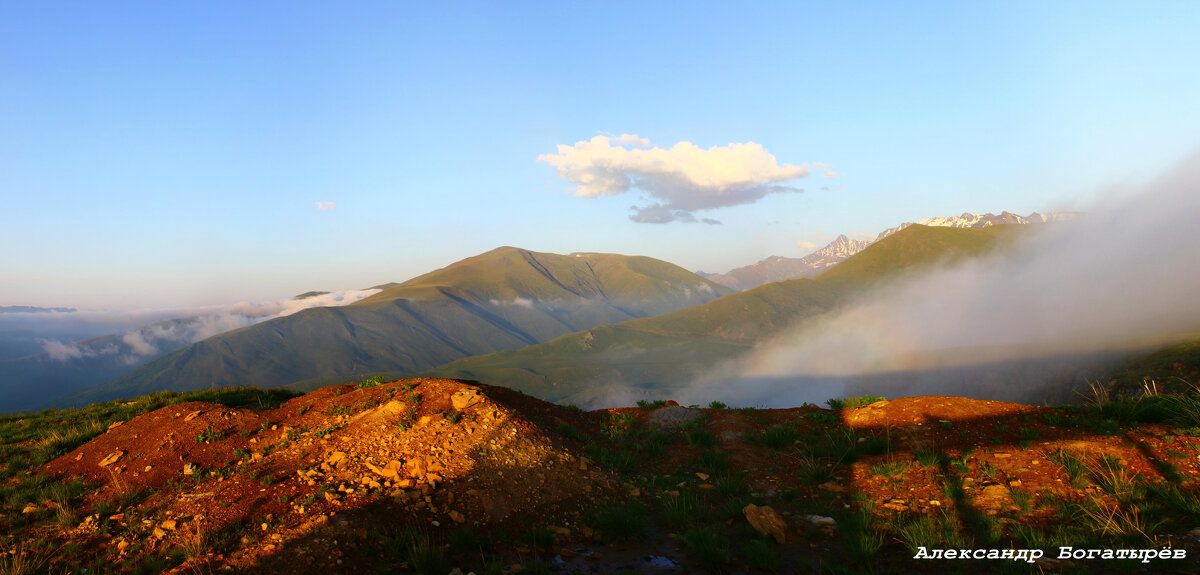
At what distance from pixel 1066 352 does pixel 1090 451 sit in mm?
199646

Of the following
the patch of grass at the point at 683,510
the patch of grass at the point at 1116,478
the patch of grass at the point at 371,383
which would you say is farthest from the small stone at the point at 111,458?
the patch of grass at the point at 1116,478

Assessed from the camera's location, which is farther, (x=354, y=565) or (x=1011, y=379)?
(x=1011, y=379)

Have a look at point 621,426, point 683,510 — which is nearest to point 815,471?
point 683,510

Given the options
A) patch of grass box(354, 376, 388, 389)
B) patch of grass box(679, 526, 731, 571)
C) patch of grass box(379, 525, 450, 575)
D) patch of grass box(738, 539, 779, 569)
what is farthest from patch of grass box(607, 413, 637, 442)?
patch of grass box(354, 376, 388, 389)

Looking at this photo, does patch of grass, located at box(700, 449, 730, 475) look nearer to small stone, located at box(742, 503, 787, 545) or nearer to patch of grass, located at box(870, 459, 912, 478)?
small stone, located at box(742, 503, 787, 545)

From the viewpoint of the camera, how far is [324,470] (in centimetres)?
1156

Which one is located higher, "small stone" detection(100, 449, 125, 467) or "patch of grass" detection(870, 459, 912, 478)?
"small stone" detection(100, 449, 125, 467)

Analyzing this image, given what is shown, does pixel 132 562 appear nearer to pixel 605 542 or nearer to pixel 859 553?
pixel 605 542

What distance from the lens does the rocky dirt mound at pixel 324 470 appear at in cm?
958

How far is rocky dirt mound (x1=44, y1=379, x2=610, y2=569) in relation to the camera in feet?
31.4

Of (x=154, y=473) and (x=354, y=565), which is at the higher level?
(x=154, y=473)

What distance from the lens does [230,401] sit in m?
18.0

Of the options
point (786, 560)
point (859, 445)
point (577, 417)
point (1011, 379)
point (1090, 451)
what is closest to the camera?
point (786, 560)

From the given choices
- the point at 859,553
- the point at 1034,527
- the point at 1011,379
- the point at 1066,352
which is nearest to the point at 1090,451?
the point at 1034,527
